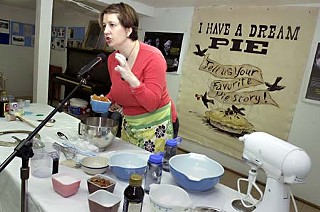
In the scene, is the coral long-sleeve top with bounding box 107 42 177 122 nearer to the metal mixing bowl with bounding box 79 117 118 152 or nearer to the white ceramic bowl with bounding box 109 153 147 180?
the metal mixing bowl with bounding box 79 117 118 152

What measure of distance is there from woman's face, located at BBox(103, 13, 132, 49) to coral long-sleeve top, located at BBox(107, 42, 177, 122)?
0.41ft

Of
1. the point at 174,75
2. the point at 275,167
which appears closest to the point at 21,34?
the point at 174,75

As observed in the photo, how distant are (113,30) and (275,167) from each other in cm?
95

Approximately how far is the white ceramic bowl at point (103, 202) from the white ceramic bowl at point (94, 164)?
9.1 inches

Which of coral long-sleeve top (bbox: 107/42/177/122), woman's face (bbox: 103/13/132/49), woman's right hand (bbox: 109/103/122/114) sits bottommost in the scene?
woman's right hand (bbox: 109/103/122/114)

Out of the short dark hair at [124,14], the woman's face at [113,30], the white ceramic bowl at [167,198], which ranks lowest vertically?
the white ceramic bowl at [167,198]

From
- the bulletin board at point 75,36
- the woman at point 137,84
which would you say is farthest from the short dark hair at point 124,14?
the bulletin board at point 75,36

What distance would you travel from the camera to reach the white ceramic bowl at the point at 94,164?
1.06m

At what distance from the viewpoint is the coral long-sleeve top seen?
1.28 m

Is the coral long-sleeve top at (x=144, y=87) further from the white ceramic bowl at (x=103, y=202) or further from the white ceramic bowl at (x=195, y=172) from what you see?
the white ceramic bowl at (x=103, y=202)

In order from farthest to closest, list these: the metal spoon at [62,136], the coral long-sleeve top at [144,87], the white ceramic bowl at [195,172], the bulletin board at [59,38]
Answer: the bulletin board at [59,38] < the metal spoon at [62,136] < the coral long-sleeve top at [144,87] < the white ceramic bowl at [195,172]

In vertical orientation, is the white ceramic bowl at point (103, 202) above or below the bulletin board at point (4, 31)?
below

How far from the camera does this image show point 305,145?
8.40 feet

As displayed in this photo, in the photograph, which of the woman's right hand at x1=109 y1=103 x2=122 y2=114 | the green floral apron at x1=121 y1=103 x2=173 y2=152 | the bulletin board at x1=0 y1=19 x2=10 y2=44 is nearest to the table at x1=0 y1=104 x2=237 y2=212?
the green floral apron at x1=121 y1=103 x2=173 y2=152
